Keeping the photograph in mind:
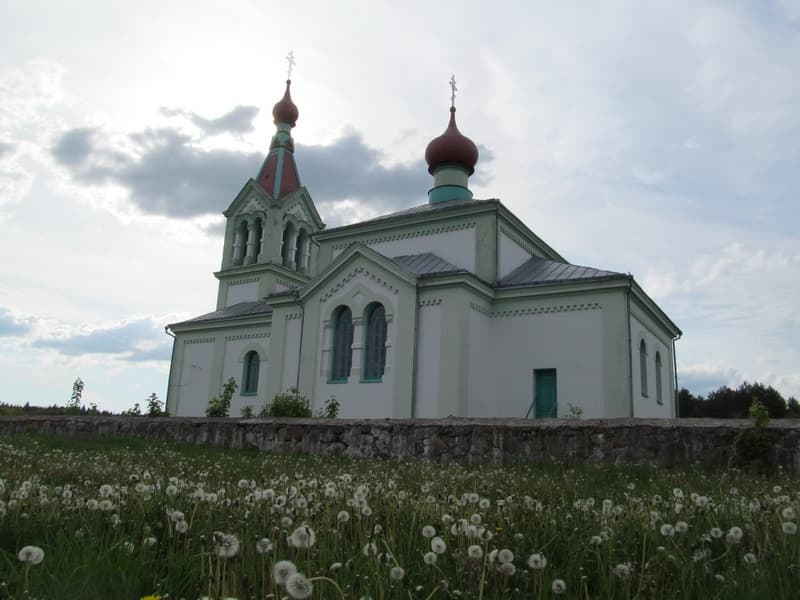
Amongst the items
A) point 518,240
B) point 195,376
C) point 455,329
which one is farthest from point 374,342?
point 195,376

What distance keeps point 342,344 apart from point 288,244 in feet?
32.7

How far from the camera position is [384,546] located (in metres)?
2.68

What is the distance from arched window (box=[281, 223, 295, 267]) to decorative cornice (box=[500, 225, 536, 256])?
1109 cm

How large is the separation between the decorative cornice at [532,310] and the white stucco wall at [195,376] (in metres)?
12.0

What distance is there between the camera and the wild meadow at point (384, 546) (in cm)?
207

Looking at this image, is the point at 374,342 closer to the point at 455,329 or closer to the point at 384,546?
the point at 455,329

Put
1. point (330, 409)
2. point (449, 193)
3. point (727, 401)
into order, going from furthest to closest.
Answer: point (727, 401), point (449, 193), point (330, 409)

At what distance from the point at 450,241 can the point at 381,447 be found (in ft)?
40.5

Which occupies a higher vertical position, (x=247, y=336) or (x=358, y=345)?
A: (x=247, y=336)

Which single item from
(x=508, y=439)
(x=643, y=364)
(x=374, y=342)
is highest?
(x=374, y=342)

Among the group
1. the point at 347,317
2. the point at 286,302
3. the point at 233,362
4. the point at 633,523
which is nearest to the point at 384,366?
the point at 347,317

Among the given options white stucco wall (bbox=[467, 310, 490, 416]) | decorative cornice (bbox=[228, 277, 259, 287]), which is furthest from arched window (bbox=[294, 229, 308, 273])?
white stucco wall (bbox=[467, 310, 490, 416])

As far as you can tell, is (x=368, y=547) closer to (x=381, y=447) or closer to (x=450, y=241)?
(x=381, y=447)

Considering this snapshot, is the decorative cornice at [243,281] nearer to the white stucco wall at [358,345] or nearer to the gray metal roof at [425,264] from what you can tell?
the white stucco wall at [358,345]
